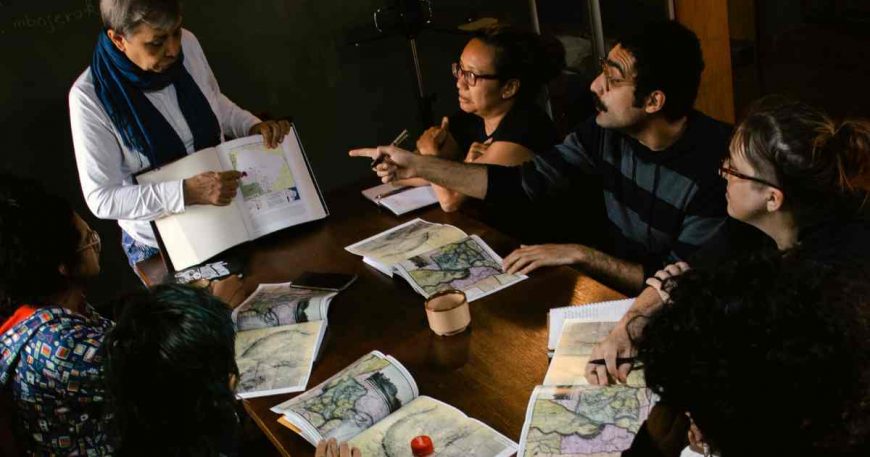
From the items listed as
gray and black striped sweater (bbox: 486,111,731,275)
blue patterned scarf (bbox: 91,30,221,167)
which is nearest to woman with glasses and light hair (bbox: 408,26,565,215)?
gray and black striped sweater (bbox: 486,111,731,275)

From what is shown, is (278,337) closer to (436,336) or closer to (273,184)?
(436,336)

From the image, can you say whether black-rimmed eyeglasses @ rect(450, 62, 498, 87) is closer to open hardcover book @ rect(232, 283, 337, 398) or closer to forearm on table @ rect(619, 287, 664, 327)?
open hardcover book @ rect(232, 283, 337, 398)

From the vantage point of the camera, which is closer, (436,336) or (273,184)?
(436,336)

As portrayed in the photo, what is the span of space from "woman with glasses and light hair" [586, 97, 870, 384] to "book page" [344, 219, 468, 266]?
73cm

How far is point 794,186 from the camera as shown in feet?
6.00

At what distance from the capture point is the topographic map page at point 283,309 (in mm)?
2197

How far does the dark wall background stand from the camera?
367 cm

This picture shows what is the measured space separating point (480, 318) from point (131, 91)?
141 cm

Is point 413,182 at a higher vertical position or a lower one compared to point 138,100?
lower

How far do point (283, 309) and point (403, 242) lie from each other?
1.50ft

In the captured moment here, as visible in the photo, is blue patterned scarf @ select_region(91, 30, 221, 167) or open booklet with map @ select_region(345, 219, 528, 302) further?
blue patterned scarf @ select_region(91, 30, 221, 167)

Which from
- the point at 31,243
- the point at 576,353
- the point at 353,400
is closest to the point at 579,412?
the point at 576,353

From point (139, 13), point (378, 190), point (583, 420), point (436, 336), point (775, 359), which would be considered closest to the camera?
point (775, 359)

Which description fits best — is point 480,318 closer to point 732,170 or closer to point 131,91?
point 732,170
